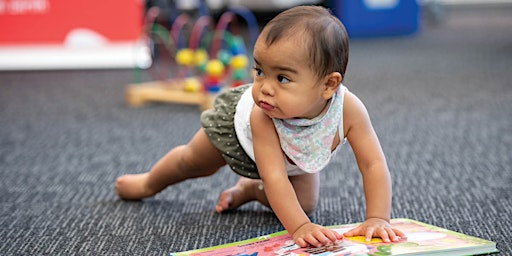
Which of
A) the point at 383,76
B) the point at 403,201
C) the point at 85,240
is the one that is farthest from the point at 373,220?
the point at 383,76

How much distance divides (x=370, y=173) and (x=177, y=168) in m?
0.35

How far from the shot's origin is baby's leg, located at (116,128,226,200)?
46.2 inches

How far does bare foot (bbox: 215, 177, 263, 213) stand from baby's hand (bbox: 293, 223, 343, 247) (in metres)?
0.25

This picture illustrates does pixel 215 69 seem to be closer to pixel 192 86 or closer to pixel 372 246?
pixel 192 86

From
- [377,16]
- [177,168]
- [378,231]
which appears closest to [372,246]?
[378,231]

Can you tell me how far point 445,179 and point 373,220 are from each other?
1.48ft

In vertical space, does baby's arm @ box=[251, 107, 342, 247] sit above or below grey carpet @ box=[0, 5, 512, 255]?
above

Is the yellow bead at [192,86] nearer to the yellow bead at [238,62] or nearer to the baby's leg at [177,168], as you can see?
the yellow bead at [238,62]

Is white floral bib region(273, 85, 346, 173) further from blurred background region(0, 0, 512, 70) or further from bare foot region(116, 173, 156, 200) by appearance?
blurred background region(0, 0, 512, 70)

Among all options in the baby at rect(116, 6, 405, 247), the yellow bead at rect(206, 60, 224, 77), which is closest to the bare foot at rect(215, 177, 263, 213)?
the baby at rect(116, 6, 405, 247)

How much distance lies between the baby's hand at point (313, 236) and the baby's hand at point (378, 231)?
0.04 metres

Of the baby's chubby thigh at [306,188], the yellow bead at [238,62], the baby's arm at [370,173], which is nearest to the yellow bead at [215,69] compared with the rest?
the yellow bead at [238,62]

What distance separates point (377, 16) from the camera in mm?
4160

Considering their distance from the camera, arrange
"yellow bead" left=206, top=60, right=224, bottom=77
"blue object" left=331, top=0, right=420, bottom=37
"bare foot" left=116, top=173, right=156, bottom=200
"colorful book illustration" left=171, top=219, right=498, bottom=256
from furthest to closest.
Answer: "blue object" left=331, top=0, right=420, bottom=37
"yellow bead" left=206, top=60, right=224, bottom=77
"bare foot" left=116, top=173, right=156, bottom=200
"colorful book illustration" left=171, top=219, right=498, bottom=256
